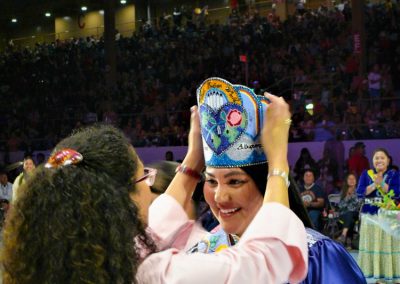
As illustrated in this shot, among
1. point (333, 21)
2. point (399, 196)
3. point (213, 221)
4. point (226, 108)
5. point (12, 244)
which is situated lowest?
point (399, 196)

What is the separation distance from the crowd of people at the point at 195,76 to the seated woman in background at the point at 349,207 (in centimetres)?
185

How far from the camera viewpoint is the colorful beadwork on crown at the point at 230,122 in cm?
189

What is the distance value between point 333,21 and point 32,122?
26.1 ft

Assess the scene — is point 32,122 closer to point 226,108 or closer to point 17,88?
point 17,88

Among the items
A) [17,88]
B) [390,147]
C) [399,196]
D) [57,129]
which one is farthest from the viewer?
[17,88]

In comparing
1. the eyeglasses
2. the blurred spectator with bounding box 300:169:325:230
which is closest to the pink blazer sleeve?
the eyeglasses

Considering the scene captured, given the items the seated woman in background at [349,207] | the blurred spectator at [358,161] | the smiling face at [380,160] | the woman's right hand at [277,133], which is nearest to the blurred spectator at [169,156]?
the blurred spectator at [358,161]

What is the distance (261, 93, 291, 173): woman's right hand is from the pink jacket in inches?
4.4

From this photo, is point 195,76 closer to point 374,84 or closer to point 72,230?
point 374,84

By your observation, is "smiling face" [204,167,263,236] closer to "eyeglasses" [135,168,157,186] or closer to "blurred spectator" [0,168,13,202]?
"eyeglasses" [135,168,157,186]

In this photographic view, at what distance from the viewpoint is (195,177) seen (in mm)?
1958

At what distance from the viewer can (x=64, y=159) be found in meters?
1.38

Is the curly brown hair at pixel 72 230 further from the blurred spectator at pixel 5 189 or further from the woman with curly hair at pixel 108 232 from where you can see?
the blurred spectator at pixel 5 189

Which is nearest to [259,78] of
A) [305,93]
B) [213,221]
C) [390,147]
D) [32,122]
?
[305,93]
